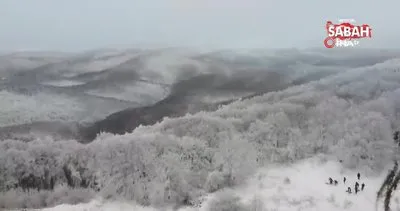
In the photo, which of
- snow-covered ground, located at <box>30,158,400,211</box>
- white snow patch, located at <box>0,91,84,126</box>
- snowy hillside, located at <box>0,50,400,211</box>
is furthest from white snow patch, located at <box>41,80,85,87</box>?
snow-covered ground, located at <box>30,158,400,211</box>

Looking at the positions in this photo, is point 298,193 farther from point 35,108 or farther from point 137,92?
point 35,108

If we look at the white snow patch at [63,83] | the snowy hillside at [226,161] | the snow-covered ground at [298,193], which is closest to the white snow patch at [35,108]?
the white snow patch at [63,83]

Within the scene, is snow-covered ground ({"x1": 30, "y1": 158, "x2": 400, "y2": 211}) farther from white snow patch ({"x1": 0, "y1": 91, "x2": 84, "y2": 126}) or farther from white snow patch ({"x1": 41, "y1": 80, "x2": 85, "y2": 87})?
white snow patch ({"x1": 41, "y1": 80, "x2": 85, "y2": 87})

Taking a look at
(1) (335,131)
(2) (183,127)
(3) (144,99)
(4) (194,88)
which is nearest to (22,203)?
(2) (183,127)

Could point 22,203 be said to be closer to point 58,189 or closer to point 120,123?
point 58,189

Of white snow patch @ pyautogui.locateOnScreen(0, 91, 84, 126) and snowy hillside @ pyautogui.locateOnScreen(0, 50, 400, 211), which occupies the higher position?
white snow patch @ pyautogui.locateOnScreen(0, 91, 84, 126)

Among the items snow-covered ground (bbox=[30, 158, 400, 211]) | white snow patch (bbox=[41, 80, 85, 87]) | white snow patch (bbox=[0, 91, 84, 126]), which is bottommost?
snow-covered ground (bbox=[30, 158, 400, 211])

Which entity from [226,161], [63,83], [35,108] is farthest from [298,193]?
[63,83]
